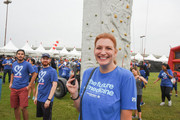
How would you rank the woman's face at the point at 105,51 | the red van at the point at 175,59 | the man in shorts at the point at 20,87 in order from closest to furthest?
the woman's face at the point at 105,51 < the man in shorts at the point at 20,87 < the red van at the point at 175,59

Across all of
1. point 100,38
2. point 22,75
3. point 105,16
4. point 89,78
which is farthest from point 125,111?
point 22,75

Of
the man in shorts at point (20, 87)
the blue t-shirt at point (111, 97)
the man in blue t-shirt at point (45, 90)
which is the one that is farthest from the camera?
the man in shorts at point (20, 87)

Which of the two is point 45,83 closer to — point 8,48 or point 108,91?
point 108,91

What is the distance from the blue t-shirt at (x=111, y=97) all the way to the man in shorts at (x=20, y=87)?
2.75 metres

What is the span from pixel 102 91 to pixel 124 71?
0.30 meters

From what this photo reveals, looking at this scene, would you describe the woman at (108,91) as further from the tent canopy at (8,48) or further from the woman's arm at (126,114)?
the tent canopy at (8,48)

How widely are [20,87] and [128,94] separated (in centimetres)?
321

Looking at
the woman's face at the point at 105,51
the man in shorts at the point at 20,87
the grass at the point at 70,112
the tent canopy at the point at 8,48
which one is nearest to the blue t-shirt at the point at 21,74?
the man in shorts at the point at 20,87

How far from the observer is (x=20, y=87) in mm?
3717

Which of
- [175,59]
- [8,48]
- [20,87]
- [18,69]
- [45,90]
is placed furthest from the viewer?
[8,48]

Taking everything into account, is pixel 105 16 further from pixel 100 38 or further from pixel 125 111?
pixel 125 111

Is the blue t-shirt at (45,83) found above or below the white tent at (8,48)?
below

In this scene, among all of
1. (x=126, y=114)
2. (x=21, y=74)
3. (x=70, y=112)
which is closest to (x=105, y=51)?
(x=126, y=114)

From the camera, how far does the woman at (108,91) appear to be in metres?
1.36
